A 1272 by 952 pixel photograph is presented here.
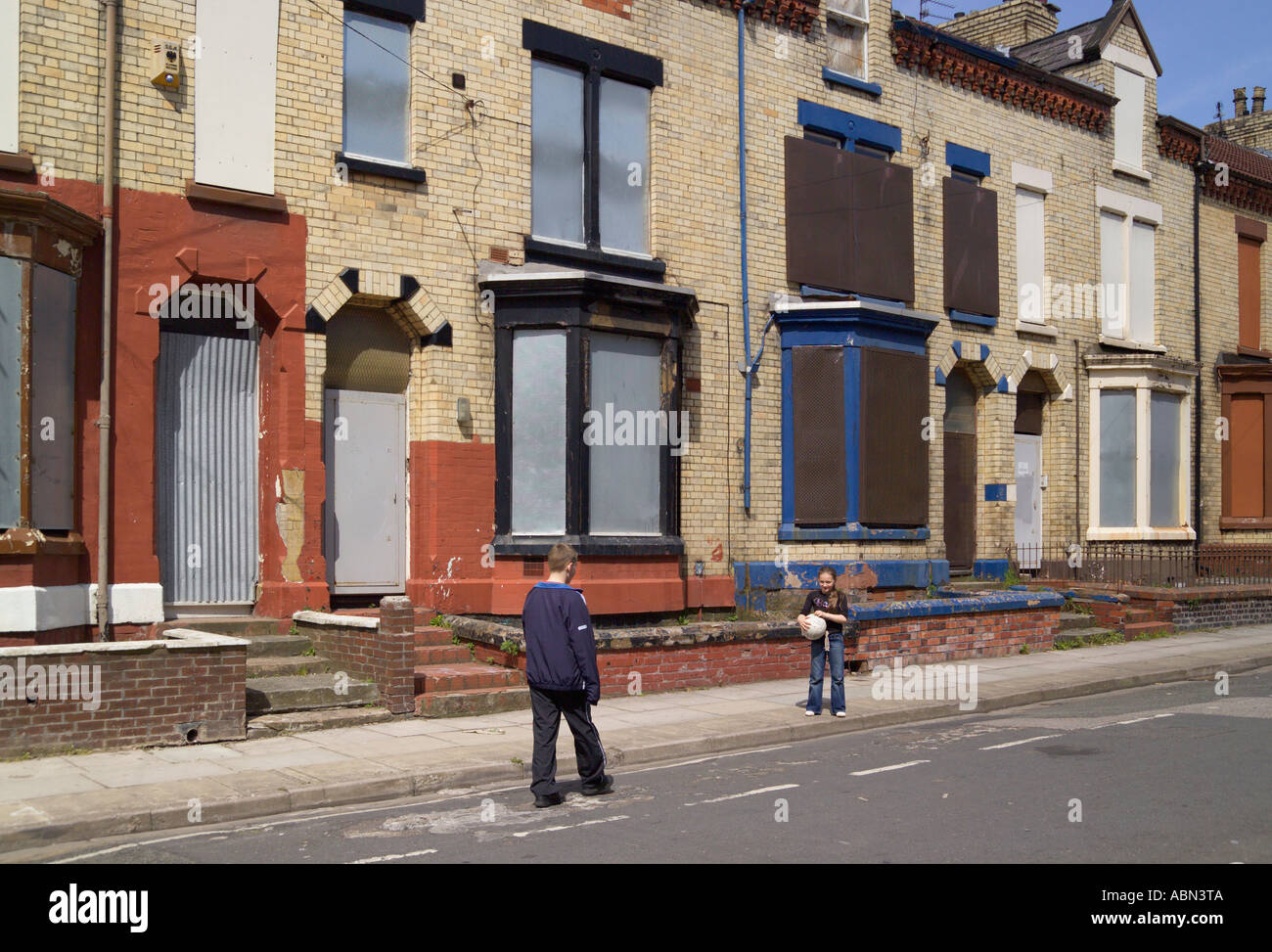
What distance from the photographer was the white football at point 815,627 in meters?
12.4

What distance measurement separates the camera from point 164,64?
12492 mm

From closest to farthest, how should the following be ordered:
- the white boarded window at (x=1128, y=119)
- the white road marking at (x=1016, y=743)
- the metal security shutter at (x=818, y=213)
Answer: the white road marking at (x=1016, y=743)
the metal security shutter at (x=818, y=213)
the white boarded window at (x=1128, y=119)

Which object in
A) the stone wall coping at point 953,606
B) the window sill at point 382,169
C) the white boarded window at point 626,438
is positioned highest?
the window sill at point 382,169

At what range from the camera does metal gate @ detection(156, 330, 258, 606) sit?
1286 cm

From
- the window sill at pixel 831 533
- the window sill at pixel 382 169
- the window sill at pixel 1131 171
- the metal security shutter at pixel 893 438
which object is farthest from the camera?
the window sill at pixel 1131 171

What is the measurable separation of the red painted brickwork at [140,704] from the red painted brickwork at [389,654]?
151 centimetres

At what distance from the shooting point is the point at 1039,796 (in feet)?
28.5

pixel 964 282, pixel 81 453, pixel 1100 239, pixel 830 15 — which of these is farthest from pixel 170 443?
pixel 1100 239

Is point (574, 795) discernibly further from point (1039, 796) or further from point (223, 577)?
point (223, 577)

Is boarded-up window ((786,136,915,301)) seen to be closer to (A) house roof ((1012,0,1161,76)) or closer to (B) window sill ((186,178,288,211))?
(A) house roof ((1012,0,1161,76))

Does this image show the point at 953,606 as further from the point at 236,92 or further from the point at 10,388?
the point at 10,388

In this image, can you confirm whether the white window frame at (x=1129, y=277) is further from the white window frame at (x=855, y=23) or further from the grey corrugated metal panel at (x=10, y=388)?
the grey corrugated metal panel at (x=10, y=388)

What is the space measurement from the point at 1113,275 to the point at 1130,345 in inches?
56.1

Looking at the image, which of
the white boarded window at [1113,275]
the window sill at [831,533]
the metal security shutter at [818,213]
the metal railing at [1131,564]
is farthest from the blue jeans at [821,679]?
the white boarded window at [1113,275]
